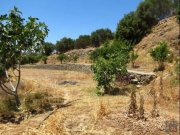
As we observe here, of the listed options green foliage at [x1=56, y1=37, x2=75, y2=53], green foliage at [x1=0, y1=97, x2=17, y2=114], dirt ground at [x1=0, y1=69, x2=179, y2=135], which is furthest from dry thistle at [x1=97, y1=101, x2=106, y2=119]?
green foliage at [x1=56, y1=37, x2=75, y2=53]

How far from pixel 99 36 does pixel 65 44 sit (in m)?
11.5

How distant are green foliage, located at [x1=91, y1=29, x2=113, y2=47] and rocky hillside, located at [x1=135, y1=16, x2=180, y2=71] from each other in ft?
65.1

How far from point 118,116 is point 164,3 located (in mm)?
56067

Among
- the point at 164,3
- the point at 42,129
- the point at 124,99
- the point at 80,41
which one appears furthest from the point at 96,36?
the point at 42,129

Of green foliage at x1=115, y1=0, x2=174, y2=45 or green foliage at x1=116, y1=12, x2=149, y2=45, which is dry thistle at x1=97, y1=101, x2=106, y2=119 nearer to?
green foliage at x1=115, y1=0, x2=174, y2=45

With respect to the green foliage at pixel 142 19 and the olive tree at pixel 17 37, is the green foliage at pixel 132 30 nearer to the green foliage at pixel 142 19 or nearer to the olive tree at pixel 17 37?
the green foliage at pixel 142 19

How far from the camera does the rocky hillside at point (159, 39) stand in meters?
40.8

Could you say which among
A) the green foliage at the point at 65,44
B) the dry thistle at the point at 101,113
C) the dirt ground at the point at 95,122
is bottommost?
the dirt ground at the point at 95,122

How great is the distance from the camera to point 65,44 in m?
82.4

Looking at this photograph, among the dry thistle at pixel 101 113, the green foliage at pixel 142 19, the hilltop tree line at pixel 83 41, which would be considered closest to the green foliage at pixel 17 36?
the dry thistle at pixel 101 113

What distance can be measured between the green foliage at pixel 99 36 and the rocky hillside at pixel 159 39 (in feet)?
65.1

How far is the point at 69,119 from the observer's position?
12227mm

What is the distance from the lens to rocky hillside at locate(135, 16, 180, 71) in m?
40.8

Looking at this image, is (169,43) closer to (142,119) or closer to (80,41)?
(142,119)
